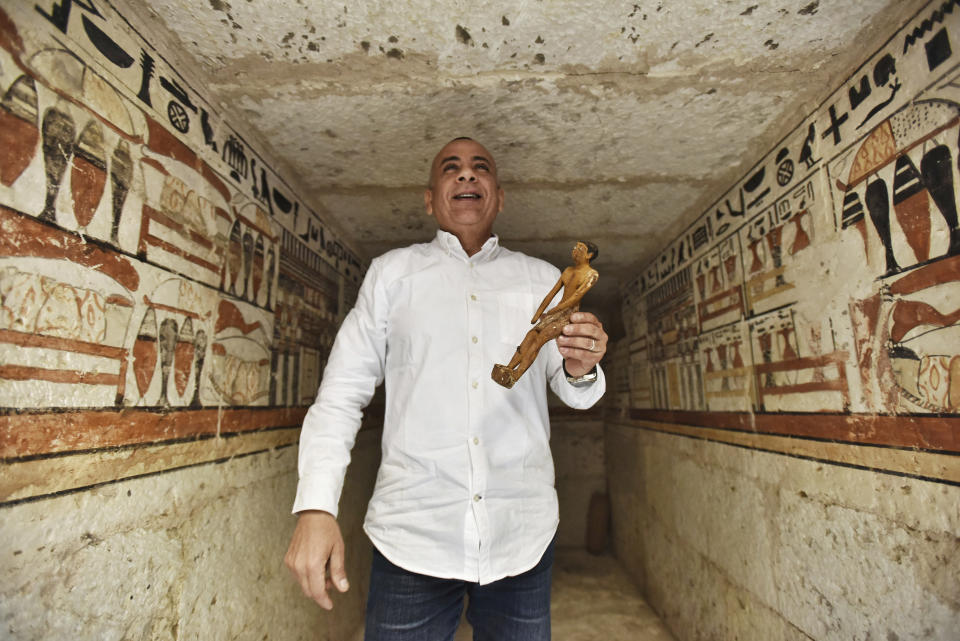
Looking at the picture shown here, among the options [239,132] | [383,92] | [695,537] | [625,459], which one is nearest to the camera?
[383,92]

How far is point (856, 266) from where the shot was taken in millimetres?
1425

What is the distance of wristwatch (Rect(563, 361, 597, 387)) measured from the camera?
1.32m

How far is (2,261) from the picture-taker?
90 centimetres

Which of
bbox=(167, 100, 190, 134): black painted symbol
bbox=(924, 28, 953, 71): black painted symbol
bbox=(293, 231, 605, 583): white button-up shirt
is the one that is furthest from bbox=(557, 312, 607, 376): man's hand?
bbox=(167, 100, 190, 134): black painted symbol

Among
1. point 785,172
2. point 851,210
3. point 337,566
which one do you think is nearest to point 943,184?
point 851,210

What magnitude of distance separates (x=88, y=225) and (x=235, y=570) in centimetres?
116

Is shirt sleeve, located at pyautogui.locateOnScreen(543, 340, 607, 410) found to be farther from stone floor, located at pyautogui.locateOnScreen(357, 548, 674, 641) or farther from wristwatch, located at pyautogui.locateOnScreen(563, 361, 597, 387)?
stone floor, located at pyautogui.locateOnScreen(357, 548, 674, 641)

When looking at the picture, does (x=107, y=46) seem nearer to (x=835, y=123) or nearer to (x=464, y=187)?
(x=464, y=187)

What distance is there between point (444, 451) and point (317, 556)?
0.40 meters

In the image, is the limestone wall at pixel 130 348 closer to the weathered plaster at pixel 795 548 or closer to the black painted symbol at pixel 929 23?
the weathered plaster at pixel 795 548

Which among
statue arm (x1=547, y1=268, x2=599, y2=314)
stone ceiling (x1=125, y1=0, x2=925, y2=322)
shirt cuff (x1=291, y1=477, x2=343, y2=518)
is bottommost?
shirt cuff (x1=291, y1=477, x2=343, y2=518)

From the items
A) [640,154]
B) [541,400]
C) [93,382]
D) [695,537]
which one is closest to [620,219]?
[640,154]

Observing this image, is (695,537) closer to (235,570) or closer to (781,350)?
(781,350)

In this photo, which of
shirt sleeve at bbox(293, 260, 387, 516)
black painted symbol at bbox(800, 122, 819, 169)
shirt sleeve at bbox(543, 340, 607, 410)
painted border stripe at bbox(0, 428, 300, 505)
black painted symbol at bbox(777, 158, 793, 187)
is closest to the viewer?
painted border stripe at bbox(0, 428, 300, 505)
